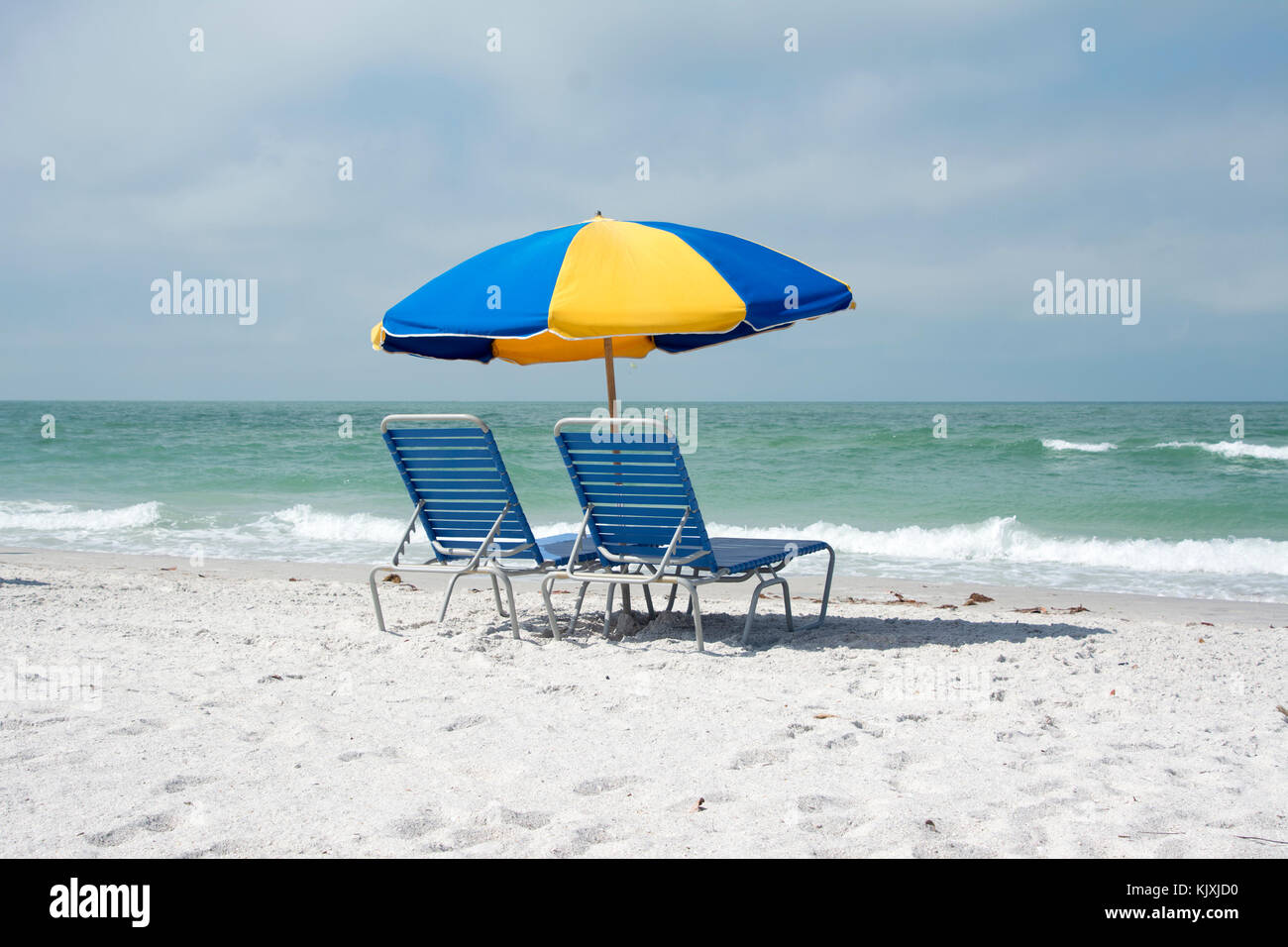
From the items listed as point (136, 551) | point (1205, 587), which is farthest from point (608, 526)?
point (136, 551)

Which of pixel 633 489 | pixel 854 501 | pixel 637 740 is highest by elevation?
pixel 633 489

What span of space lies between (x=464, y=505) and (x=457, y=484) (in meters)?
0.12

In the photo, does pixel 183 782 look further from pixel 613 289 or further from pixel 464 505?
pixel 613 289

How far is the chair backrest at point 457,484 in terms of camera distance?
16.3ft

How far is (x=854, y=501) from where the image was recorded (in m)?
15.4

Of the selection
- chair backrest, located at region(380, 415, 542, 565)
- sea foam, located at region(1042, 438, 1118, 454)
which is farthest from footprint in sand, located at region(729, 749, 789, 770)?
sea foam, located at region(1042, 438, 1118, 454)

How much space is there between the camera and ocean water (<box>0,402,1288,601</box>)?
1046cm

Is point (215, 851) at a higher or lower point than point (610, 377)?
lower

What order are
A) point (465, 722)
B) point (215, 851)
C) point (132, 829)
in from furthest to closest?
point (465, 722)
point (132, 829)
point (215, 851)

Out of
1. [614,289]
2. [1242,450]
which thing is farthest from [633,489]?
[1242,450]

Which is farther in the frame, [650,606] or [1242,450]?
[1242,450]

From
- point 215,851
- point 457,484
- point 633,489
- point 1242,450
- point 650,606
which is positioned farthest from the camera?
point 1242,450

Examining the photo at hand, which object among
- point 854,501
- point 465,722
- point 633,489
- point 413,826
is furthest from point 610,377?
point 854,501
